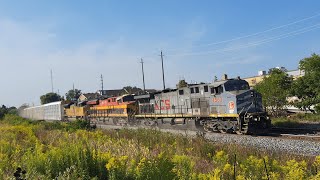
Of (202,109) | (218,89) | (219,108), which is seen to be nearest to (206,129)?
(202,109)

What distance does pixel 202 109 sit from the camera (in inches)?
877

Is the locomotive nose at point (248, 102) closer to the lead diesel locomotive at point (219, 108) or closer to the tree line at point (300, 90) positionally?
the lead diesel locomotive at point (219, 108)

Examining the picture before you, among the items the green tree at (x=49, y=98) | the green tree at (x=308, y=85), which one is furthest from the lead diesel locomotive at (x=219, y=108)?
the green tree at (x=49, y=98)

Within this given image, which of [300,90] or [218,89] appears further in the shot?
[300,90]

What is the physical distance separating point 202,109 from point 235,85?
2.66m

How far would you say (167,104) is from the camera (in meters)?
26.4

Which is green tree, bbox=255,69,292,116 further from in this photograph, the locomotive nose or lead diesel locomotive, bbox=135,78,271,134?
the locomotive nose

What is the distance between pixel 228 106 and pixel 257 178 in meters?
15.2

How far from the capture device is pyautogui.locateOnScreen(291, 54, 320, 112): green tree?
28.4 metres

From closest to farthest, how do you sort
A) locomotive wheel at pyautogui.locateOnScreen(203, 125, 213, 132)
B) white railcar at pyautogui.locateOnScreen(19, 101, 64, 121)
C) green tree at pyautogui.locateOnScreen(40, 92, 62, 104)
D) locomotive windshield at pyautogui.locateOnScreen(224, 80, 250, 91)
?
locomotive windshield at pyautogui.locateOnScreen(224, 80, 250, 91)
locomotive wheel at pyautogui.locateOnScreen(203, 125, 213, 132)
white railcar at pyautogui.locateOnScreen(19, 101, 64, 121)
green tree at pyautogui.locateOnScreen(40, 92, 62, 104)

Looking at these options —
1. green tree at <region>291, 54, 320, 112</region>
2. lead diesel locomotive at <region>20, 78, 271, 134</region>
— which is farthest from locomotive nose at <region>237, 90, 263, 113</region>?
green tree at <region>291, 54, 320, 112</region>

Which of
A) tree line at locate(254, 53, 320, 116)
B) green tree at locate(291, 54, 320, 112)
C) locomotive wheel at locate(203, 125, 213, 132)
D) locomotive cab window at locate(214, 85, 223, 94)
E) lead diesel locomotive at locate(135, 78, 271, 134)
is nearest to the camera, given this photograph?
lead diesel locomotive at locate(135, 78, 271, 134)

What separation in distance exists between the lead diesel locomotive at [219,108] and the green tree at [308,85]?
9.74 meters

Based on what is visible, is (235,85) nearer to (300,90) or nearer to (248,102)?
(248,102)
